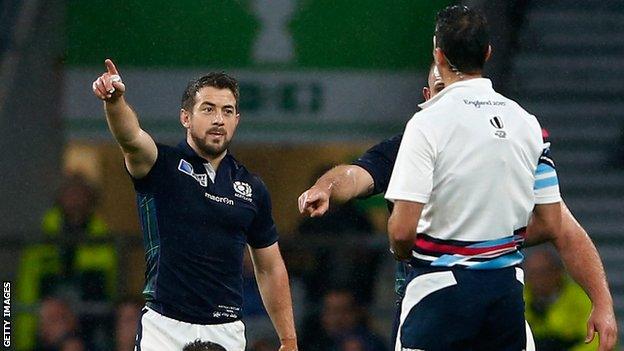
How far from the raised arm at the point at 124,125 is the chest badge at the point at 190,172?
0.47ft

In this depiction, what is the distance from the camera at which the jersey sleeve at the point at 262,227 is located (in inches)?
282

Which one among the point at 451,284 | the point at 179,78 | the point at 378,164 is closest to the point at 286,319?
the point at 378,164

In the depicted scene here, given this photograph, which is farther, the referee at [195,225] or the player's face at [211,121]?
the player's face at [211,121]

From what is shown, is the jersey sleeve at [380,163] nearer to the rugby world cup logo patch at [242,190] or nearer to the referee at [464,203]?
the referee at [464,203]

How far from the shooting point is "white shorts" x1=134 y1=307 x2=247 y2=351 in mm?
6824

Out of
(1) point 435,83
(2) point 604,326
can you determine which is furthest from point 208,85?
(2) point 604,326

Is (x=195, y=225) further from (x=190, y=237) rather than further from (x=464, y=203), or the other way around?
(x=464, y=203)

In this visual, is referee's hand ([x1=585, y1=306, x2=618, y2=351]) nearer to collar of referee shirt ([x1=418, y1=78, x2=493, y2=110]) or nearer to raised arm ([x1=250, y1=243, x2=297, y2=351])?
collar of referee shirt ([x1=418, y1=78, x2=493, y2=110])

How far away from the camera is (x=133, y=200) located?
537 inches

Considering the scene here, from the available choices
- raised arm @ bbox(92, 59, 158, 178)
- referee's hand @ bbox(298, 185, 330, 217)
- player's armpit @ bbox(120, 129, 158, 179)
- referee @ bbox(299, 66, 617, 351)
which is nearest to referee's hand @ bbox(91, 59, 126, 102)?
raised arm @ bbox(92, 59, 158, 178)

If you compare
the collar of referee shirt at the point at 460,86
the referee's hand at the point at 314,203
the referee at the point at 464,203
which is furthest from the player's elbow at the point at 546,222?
the referee's hand at the point at 314,203

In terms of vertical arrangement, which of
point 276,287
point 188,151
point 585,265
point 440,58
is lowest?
point 276,287

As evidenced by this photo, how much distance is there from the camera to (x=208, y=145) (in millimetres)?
6984

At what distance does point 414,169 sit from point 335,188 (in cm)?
44
